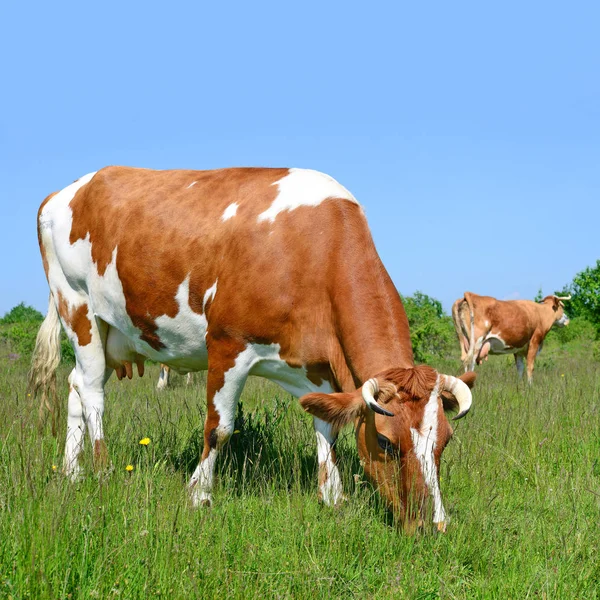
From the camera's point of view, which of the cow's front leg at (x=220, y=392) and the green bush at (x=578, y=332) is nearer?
the cow's front leg at (x=220, y=392)

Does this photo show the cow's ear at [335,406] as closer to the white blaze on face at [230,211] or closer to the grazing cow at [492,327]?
the white blaze on face at [230,211]

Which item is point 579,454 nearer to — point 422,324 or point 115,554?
point 115,554

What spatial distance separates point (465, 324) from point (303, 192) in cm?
1473

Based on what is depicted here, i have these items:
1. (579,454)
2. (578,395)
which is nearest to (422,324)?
(578,395)

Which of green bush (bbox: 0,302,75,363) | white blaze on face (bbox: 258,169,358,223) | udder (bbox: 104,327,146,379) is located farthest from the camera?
green bush (bbox: 0,302,75,363)

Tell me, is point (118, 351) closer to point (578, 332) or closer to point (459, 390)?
point (459, 390)

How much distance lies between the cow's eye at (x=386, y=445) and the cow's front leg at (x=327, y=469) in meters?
0.78

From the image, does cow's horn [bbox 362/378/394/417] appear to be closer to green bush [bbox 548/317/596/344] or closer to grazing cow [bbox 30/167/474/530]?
grazing cow [bbox 30/167/474/530]

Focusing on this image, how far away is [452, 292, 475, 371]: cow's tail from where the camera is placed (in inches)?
Result: 750

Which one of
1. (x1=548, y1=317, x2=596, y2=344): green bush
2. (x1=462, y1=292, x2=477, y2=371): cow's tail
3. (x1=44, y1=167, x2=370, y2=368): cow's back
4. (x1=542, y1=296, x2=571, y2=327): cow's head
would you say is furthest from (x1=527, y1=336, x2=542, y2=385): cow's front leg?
(x1=44, y1=167, x2=370, y2=368): cow's back

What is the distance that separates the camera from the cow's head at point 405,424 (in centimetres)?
389

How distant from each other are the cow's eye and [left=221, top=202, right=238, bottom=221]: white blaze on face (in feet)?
7.70

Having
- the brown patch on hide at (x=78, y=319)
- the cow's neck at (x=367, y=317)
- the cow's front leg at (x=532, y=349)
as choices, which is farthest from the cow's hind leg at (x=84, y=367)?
the cow's front leg at (x=532, y=349)

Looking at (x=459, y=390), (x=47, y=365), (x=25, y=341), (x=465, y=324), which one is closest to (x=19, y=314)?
(x=25, y=341)
